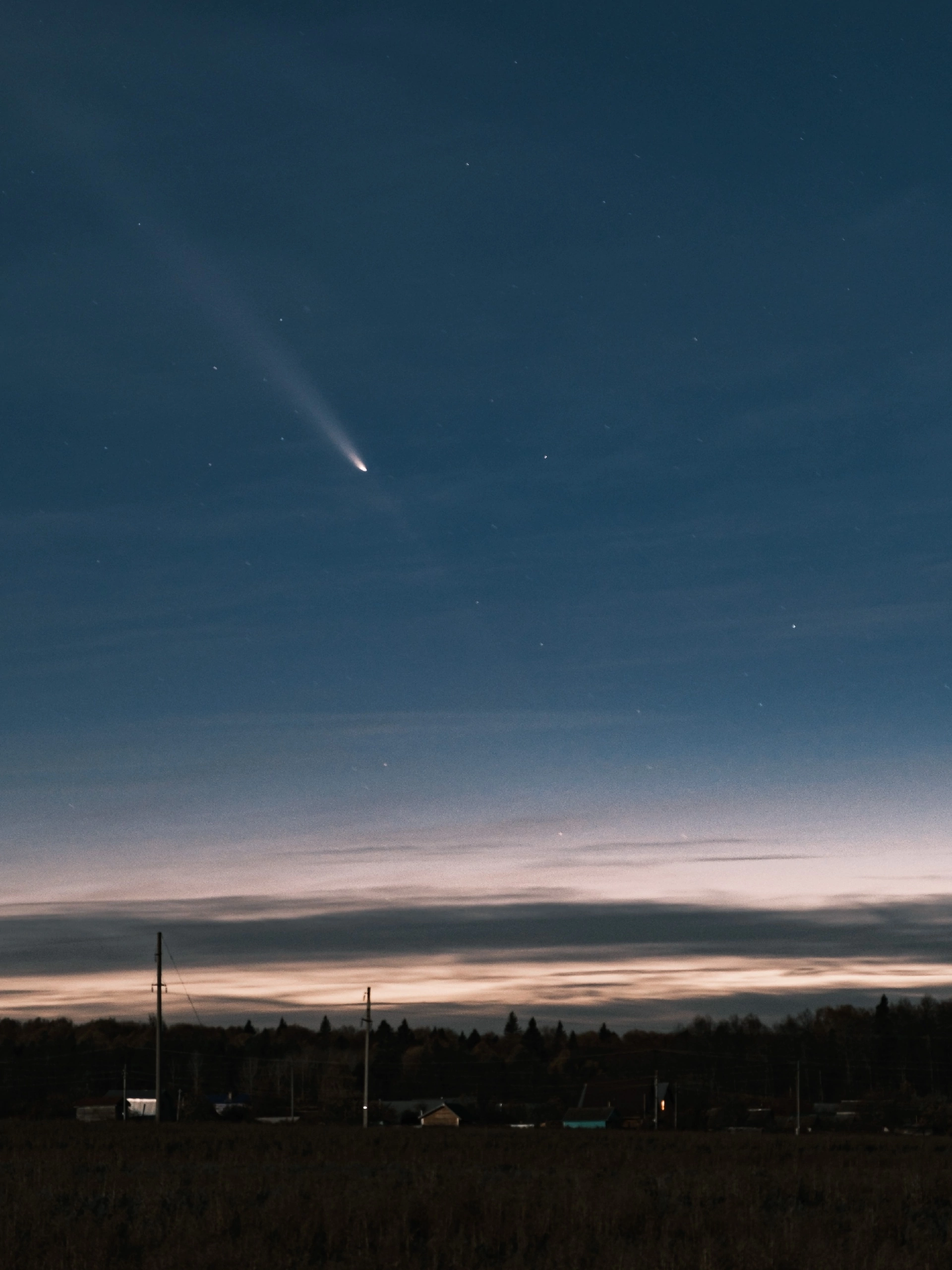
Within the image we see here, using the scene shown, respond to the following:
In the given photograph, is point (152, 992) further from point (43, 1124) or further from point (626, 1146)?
point (626, 1146)

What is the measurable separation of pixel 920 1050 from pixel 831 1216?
149 meters

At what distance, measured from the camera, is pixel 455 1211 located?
17.9 metres

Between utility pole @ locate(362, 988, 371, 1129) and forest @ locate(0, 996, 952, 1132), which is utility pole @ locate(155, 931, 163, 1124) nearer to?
utility pole @ locate(362, 988, 371, 1129)

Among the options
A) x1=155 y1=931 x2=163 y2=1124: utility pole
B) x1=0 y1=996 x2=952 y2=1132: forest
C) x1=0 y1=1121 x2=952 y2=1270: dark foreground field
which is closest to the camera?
x1=0 y1=1121 x2=952 y2=1270: dark foreground field

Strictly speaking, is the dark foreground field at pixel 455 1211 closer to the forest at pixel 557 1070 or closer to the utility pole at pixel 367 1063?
the utility pole at pixel 367 1063

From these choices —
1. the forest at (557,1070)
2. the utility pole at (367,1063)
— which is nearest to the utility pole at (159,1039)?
the utility pole at (367,1063)

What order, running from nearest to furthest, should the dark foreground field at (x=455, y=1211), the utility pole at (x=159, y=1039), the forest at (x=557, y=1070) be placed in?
the dark foreground field at (x=455, y=1211)
the utility pole at (x=159, y=1039)
the forest at (x=557, y=1070)

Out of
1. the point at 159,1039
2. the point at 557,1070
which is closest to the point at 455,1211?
the point at 159,1039

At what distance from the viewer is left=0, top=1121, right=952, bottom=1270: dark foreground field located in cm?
1452

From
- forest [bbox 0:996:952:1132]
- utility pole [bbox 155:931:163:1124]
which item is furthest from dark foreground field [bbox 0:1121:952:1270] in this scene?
forest [bbox 0:996:952:1132]

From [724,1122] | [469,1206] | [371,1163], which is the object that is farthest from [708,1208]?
[724,1122]

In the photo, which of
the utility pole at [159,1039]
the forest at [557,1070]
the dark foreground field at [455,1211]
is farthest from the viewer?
the forest at [557,1070]

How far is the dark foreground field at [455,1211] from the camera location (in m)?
14.5

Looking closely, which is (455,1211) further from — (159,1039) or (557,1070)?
(557,1070)
